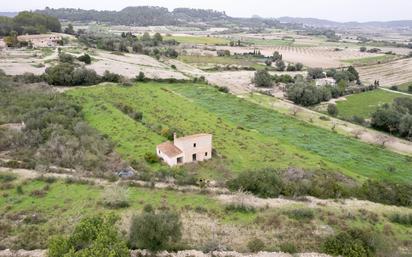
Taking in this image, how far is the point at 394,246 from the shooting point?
25.0 meters

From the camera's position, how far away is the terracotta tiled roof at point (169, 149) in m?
38.4

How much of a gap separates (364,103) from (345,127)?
21075mm

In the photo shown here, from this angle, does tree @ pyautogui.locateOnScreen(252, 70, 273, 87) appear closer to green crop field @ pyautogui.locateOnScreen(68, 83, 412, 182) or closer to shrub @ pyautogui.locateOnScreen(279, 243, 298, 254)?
green crop field @ pyautogui.locateOnScreen(68, 83, 412, 182)

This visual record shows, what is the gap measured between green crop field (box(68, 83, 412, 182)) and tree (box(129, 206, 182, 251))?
14822 millimetres

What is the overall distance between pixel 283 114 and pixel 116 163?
31.8 meters

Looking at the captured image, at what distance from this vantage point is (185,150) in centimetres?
3897

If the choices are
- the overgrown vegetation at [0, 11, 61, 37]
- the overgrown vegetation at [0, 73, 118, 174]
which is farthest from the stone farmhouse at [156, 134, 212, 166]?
the overgrown vegetation at [0, 11, 61, 37]

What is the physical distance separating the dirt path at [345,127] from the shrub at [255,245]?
32067mm

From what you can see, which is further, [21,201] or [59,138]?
[59,138]

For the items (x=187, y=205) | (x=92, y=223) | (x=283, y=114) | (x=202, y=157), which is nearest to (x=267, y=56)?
(x=283, y=114)

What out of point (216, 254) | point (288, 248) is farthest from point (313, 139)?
point (216, 254)

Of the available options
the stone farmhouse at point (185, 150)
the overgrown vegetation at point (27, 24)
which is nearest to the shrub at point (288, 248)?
the stone farmhouse at point (185, 150)

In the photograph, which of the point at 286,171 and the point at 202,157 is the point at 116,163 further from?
the point at 286,171

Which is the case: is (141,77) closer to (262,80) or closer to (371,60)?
(262,80)
